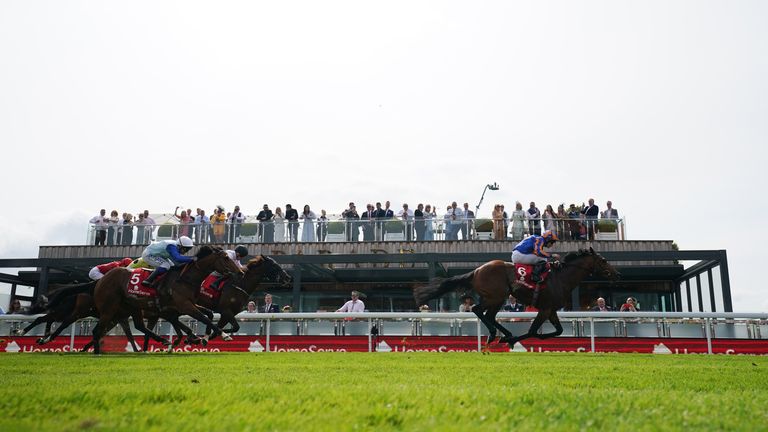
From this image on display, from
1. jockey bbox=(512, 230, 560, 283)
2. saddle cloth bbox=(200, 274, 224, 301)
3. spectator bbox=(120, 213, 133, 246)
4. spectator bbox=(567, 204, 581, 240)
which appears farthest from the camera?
spectator bbox=(120, 213, 133, 246)

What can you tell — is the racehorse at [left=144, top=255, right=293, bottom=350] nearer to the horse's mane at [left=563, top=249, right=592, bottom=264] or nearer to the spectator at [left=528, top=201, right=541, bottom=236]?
the horse's mane at [left=563, top=249, right=592, bottom=264]

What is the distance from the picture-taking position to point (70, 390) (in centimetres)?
381

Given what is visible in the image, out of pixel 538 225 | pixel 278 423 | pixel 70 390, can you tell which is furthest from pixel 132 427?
pixel 538 225

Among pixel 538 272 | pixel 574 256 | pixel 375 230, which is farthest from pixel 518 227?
pixel 538 272

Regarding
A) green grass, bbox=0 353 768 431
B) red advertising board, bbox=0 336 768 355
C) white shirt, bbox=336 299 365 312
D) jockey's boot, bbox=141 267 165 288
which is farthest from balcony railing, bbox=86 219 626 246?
green grass, bbox=0 353 768 431

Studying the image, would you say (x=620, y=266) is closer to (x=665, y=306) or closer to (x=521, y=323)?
(x=665, y=306)

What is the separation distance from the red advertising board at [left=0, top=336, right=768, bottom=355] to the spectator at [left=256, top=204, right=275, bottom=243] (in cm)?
665

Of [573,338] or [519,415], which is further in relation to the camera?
[573,338]

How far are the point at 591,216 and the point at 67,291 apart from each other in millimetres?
14642

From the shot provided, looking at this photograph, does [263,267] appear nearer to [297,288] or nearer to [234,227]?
[297,288]

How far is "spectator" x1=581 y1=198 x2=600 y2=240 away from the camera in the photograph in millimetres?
20141

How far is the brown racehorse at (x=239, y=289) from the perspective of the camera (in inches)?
468

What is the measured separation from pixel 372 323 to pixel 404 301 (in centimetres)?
946

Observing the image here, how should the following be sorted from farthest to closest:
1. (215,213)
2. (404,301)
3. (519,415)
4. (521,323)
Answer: (404,301), (215,213), (521,323), (519,415)
